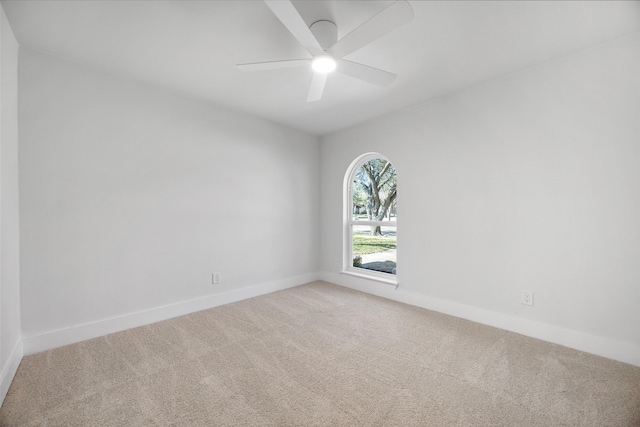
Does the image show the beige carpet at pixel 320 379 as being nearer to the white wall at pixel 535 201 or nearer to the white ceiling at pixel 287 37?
the white wall at pixel 535 201

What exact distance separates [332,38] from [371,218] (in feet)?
8.21

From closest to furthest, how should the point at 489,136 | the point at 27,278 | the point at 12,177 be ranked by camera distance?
the point at 12,177, the point at 27,278, the point at 489,136

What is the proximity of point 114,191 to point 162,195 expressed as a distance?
39 cm

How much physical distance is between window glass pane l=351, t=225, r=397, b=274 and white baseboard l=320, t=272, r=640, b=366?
32 centimetres

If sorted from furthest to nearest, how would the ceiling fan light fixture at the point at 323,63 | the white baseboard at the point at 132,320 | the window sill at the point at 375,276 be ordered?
the window sill at the point at 375,276, the white baseboard at the point at 132,320, the ceiling fan light fixture at the point at 323,63

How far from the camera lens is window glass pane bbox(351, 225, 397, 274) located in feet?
11.9

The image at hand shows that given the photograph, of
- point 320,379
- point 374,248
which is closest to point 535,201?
point 374,248

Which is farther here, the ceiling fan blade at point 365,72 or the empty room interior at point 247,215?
the ceiling fan blade at point 365,72

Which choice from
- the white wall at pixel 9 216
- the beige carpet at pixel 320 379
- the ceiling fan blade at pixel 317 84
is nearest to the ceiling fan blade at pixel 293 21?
the ceiling fan blade at pixel 317 84

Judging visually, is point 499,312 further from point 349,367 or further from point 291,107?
point 291,107

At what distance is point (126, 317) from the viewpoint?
249 cm

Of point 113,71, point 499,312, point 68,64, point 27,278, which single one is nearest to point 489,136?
point 499,312

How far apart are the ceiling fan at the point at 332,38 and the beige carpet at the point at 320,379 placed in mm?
2101

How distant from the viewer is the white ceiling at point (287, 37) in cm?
165
